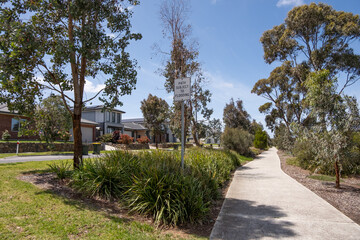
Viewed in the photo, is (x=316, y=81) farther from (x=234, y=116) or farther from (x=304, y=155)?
(x=234, y=116)

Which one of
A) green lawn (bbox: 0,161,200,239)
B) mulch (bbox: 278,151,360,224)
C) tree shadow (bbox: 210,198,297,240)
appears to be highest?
green lawn (bbox: 0,161,200,239)

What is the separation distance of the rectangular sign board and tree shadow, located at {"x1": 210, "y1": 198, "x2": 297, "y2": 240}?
9.80 feet

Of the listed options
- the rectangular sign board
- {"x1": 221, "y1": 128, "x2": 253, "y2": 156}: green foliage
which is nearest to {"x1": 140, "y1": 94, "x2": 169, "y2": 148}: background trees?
{"x1": 221, "y1": 128, "x2": 253, "y2": 156}: green foliage

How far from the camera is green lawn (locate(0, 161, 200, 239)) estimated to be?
3.65m

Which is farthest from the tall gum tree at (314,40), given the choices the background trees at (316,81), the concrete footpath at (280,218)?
the concrete footpath at (280,218)

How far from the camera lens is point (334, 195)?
7359 millimetres

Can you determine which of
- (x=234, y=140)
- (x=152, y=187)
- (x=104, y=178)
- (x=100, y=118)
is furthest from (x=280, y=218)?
(x=100, y=118)

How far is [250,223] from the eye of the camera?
4.65 m

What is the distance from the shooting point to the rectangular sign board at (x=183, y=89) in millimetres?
5846

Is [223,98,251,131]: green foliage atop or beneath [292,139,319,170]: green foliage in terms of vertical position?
atop

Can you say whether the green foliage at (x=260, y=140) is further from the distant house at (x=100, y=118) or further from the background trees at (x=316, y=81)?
the distant house at (x=100, y=118)

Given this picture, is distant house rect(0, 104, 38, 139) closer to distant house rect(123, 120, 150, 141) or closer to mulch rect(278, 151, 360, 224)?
distant house rect(123, 120, 150, 141)

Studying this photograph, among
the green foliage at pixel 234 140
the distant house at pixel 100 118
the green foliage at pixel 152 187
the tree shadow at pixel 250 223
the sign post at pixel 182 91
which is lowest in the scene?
the tree shadow at pixel 250 223

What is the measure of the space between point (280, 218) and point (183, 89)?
12.4ft
